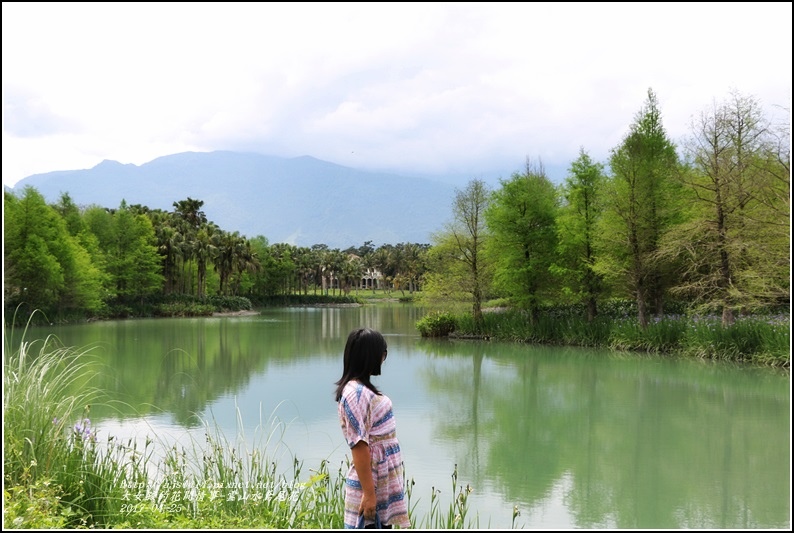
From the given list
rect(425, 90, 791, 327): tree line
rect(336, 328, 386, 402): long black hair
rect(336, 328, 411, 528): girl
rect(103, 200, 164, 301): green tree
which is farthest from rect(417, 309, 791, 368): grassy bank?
rect(103, 200, 164, 301): green tree

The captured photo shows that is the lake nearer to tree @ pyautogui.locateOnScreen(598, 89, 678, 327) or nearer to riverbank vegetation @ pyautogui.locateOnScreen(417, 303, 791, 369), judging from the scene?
riverbank vegetation @ pyautogui.locateOnScreen(417, 303, 791, 369)

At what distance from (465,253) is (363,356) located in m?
26.0

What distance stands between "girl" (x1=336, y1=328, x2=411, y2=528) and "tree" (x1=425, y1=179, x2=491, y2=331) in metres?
A: 25.1

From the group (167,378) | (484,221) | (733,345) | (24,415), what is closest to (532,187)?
(484,221)

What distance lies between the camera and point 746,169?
2059 cm

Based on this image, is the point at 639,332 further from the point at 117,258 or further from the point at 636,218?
the point at 117,258

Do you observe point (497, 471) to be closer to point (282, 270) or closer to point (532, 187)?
point (532, 187)

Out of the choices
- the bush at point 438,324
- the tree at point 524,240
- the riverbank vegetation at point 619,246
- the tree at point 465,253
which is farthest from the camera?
the bush at point 438,324

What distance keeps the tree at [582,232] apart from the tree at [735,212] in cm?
342

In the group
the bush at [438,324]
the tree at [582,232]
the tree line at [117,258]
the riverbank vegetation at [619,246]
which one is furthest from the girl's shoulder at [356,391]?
the bush at [438,324]

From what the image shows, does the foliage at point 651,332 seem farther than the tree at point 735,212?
Yes

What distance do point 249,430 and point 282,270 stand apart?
2693 inches

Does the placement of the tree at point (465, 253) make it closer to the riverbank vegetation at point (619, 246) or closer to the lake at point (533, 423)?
the riverbank vegetation at point (619, 246)

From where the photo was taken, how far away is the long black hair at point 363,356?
3387mm
